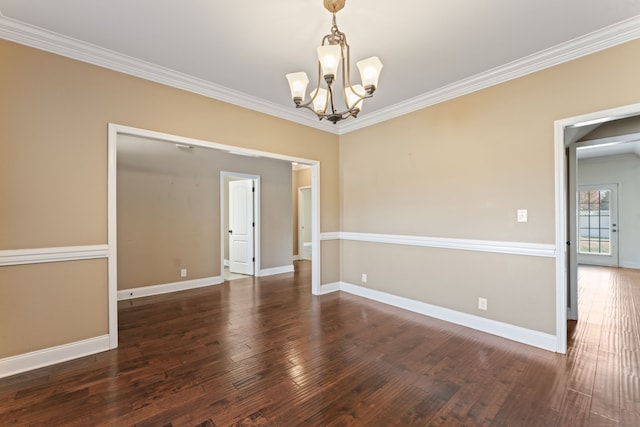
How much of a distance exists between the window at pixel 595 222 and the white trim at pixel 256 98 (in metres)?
6.88

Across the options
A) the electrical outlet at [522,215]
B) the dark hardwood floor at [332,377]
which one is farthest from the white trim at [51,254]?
the electrical outlet at [522,215]

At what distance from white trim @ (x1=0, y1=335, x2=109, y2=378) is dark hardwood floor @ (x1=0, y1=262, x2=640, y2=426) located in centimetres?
8

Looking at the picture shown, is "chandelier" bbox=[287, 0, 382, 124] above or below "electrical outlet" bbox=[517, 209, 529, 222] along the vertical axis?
above

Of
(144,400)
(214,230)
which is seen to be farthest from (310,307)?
(214,230)

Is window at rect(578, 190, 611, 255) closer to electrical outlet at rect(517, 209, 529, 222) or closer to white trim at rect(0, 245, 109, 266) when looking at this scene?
electrical outlet at rect(517, 209, 529, 222)

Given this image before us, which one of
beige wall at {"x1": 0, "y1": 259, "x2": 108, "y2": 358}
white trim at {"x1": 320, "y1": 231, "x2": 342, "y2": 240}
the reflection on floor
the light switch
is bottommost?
the reflection on floor

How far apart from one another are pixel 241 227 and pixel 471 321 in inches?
187

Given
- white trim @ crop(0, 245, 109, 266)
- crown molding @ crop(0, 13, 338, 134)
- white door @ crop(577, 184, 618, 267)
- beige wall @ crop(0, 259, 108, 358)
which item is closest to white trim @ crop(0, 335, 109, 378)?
beige wall @ crop(0, 259, 108, 358)

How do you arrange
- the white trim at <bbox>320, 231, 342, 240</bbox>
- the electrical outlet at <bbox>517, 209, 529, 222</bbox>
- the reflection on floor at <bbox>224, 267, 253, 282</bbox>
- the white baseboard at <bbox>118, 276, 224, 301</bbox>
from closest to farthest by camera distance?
1. the electrical outlet at <bbox>517, 209, 529, 222</bbox>
2. the white baseboard at <bbox>118, 276, 224, 301</bbox>
3. the white trim at <bbox>320, 231, 342, 240</bbox>
4. the reflection on floor at <bbox>224, 267, 253, 282</bbox>

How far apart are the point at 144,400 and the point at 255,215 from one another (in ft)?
13.8

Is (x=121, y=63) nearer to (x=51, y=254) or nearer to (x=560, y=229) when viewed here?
(x=51, y=254)

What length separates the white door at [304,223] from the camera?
818 centimetres

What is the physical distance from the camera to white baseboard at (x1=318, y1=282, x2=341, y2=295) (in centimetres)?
452

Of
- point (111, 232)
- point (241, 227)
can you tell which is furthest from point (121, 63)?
point (241, 227)
